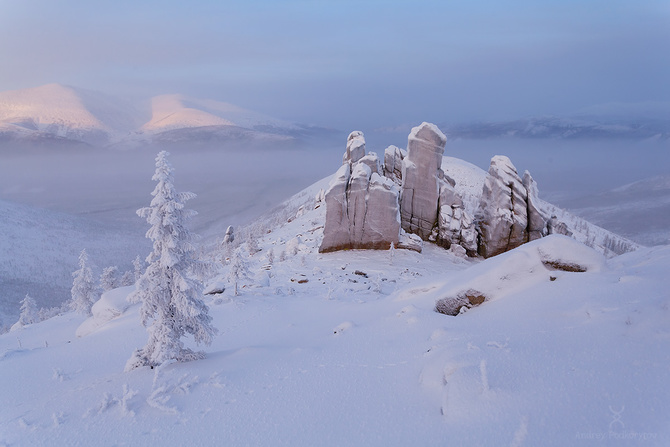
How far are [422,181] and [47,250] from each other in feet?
556

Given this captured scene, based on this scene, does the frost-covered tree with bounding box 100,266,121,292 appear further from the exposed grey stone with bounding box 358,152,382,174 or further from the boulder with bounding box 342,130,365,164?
the exposed grey stone with bounding box 358,152,382,174

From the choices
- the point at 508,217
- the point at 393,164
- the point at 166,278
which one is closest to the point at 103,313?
the point at 166,278

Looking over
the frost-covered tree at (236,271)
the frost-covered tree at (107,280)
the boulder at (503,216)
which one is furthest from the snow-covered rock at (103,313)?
the boulder at (503,216)

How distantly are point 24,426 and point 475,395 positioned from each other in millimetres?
11765

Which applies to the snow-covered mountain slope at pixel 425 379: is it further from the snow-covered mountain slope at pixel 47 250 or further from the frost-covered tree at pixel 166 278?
the snow-covered mountain slope at pixel 47 250

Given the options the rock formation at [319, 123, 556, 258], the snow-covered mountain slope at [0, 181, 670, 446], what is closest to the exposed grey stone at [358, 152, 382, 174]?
the rock formation at [319, 123, 556, 258]

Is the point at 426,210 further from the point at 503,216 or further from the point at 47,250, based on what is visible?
the point at 47,250

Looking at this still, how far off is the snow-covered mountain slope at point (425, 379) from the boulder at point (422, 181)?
27.6m

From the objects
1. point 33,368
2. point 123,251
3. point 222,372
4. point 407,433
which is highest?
point 407,433

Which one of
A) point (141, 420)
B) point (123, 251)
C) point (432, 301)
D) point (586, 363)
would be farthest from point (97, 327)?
point (123, 251)

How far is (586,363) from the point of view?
8.53 meters

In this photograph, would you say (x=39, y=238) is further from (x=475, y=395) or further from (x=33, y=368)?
(x=475, y=395)

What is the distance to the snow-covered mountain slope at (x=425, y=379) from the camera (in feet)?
23.7

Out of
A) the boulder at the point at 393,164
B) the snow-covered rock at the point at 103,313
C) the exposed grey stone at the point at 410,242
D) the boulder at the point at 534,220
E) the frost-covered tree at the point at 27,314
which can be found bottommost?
the frost-covered tree at the point at 27,314
